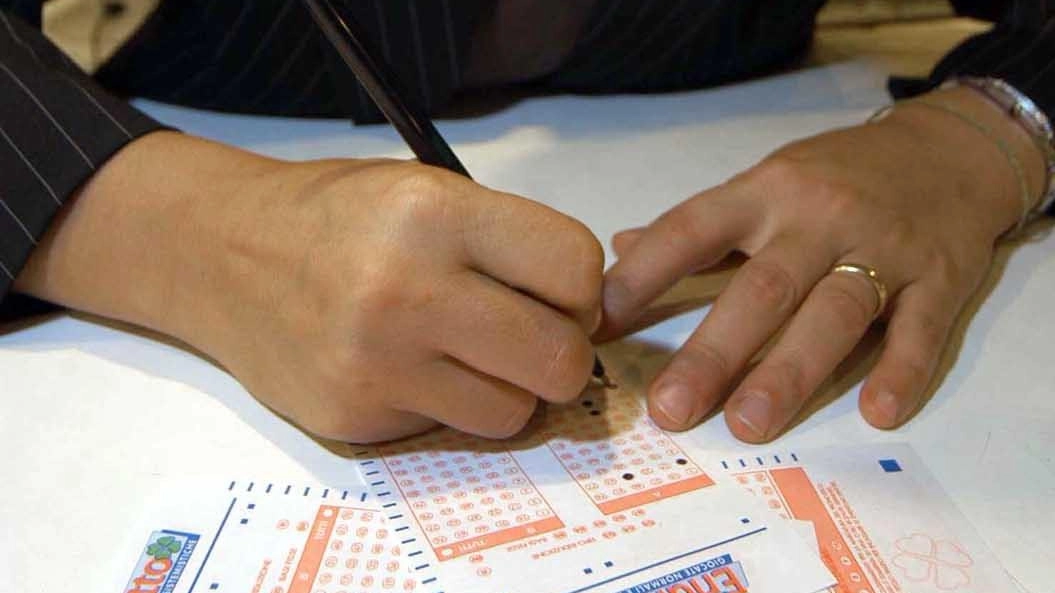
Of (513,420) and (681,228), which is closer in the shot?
(513,420)

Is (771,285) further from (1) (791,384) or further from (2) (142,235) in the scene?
(2) (142,235)

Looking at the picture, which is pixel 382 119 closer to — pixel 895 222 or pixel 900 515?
pixel 895 222

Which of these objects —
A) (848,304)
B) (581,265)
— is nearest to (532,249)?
(581,265)

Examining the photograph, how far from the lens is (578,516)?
1.58 ft

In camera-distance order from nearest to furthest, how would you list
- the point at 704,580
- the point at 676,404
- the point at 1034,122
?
the point at 704,580 → the point at 676,404 → the point at 1034,122

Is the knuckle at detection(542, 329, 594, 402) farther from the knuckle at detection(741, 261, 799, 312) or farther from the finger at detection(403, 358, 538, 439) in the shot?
the knuckle at detection(741, 261, 799, 312)

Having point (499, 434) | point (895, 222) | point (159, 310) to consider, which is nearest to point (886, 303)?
point (895, 222)

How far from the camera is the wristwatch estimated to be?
770mm

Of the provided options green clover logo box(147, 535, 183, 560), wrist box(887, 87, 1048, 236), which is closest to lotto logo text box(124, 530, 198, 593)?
green clover logo box(147, 535, 183, 560)

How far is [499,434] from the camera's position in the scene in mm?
528

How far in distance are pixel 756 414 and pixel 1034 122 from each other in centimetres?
42

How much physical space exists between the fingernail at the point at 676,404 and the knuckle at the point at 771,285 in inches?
3.5

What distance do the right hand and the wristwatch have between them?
1.47ft

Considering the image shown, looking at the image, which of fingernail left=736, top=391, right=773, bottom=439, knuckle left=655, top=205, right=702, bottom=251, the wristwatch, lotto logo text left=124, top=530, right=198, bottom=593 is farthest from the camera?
the wristwatch
